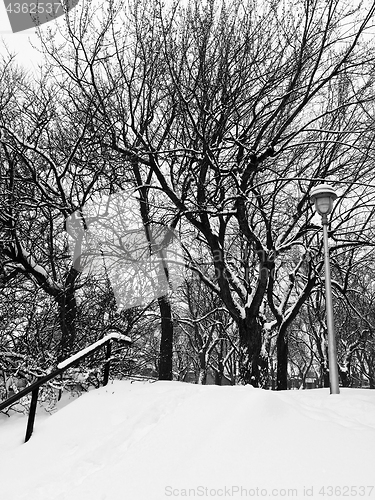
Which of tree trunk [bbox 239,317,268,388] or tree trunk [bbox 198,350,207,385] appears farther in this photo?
tree trunk [bbox 198,350,207,385]

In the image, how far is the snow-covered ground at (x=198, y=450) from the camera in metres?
2.67

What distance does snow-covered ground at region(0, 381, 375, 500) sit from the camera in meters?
2.67

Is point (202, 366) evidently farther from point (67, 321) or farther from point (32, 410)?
point (32, 410)

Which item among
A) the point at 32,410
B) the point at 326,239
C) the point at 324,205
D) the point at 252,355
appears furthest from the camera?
the point at 252,355

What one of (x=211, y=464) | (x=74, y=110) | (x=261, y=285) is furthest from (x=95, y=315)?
(x=74, y=110)

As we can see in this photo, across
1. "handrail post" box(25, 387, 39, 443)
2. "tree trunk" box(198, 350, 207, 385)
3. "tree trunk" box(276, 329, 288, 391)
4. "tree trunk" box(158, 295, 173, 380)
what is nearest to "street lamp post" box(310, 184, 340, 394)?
"handrail post" box(25, 387, 39, 443)

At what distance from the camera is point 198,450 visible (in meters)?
3.14

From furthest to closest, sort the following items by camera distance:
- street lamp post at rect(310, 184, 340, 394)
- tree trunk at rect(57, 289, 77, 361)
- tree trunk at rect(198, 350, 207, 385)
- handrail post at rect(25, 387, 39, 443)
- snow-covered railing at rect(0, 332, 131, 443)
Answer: tree trunk at rect(198, 350, 207, 385) → tree trunk at rect(57, 289, 77, 361) → street lamp post at rect(310, 184, 340, 394) → handrail post at rect(25, 387, 39, 443) → snow-covered railing at rect(0, 332, 131, 443)

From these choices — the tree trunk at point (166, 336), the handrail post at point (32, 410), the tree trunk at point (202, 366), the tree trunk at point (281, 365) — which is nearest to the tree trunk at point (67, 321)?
the handrail post at point (32, 410)

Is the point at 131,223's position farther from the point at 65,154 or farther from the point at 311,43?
the point at 311,43

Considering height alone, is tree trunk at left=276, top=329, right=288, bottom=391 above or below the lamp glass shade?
below

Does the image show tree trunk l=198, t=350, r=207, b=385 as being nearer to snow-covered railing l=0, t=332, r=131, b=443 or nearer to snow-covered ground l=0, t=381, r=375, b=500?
snow-covered railing l=0, t=332, r=131, b=443

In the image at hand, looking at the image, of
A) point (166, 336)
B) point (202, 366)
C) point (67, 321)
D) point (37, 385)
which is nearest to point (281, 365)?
point (166, 336)

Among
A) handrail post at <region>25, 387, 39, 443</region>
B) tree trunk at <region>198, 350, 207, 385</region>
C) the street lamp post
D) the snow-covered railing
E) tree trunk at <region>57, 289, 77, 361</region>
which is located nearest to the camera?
the snow-covered railing
